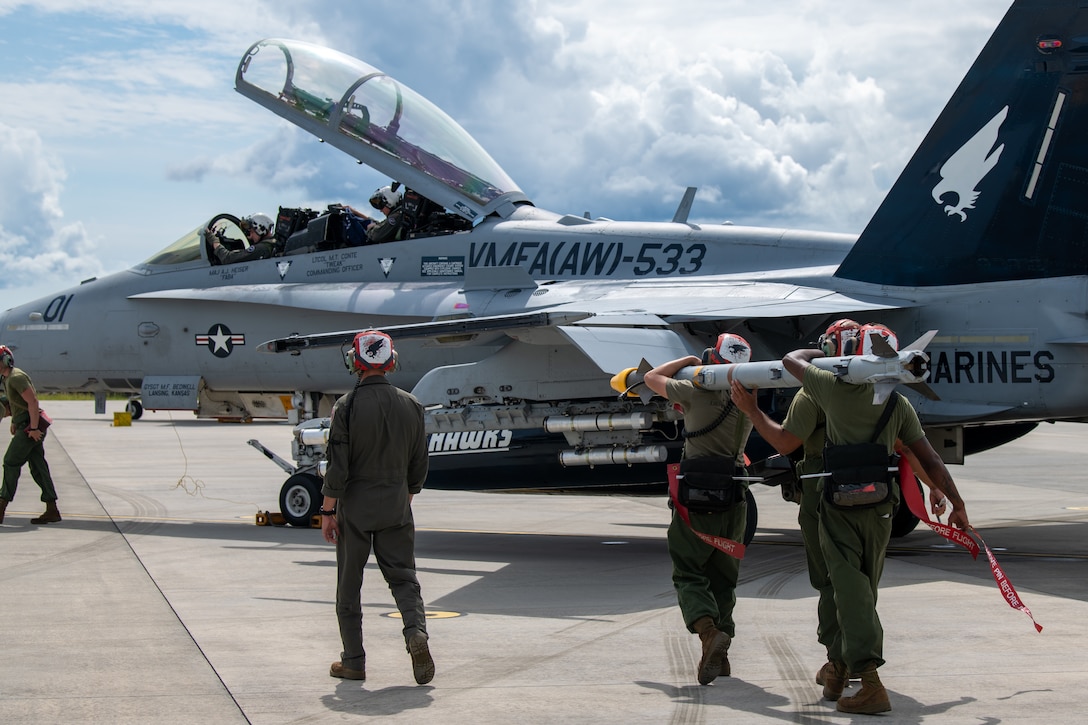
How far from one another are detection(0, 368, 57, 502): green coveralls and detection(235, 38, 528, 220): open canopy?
3.95 meters

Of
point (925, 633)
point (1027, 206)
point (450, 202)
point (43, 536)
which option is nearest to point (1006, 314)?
point (1027, 206)

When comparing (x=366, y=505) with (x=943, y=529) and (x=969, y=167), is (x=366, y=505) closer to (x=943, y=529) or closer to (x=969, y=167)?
(x=943, y=529)

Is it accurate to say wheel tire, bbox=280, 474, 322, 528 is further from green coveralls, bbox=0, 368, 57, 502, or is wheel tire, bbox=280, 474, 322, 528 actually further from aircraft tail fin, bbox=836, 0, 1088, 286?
aircraft tail fin, bbox=836, 0, 1088, 286

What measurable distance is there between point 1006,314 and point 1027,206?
888mm

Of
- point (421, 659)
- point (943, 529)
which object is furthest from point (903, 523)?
point (421, 659)

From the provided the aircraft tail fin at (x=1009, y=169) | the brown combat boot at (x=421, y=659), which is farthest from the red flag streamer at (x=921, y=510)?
the aircraft tail fin at (x=1009, y=169)

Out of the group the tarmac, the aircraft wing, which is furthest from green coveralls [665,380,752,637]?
the aircraft wing

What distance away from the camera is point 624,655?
619 centimetres

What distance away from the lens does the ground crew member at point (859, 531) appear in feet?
16.5

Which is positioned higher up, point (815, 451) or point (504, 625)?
point (815, 451)

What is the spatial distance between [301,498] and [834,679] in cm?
769

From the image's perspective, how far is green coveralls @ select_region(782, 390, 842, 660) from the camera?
548 centimetres

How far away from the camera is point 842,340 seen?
539 cm

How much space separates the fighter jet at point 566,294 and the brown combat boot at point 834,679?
12.0 feet
